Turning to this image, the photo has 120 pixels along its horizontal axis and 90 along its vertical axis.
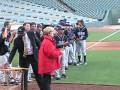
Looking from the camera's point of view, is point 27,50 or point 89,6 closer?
point 27,50

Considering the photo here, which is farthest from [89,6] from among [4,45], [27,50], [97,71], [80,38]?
[4,45]

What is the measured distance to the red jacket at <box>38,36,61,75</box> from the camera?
33.1 feet

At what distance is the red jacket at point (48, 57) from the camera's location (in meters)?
10.1

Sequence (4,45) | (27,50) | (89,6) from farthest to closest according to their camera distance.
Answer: (89,6) → (27,50) → (4,45)

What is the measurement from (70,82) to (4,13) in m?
24.0

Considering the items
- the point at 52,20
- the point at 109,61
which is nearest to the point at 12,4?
the point at 52,20

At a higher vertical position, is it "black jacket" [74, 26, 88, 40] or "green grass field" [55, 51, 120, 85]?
"black jacket" [74, 26, 88, 40]

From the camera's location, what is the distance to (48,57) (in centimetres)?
1020

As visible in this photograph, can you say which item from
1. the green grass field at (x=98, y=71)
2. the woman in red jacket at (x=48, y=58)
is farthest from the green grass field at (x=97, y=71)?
the woman in red jacket at (x=48, y=58)

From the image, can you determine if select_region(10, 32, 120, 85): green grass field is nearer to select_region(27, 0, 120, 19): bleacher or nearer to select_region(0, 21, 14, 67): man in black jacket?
select_region(0, 21, 14, 67): man in black jacket

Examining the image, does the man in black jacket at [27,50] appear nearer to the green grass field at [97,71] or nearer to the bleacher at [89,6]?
the green grass field at [97,71]

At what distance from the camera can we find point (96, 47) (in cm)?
2503

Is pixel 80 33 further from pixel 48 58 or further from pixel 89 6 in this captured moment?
pixel 89 6

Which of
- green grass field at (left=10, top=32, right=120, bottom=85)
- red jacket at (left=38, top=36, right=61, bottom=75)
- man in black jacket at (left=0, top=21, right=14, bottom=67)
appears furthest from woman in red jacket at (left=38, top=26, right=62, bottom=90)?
green grass field at (left=10, top=32, right=120, bottom=85)
